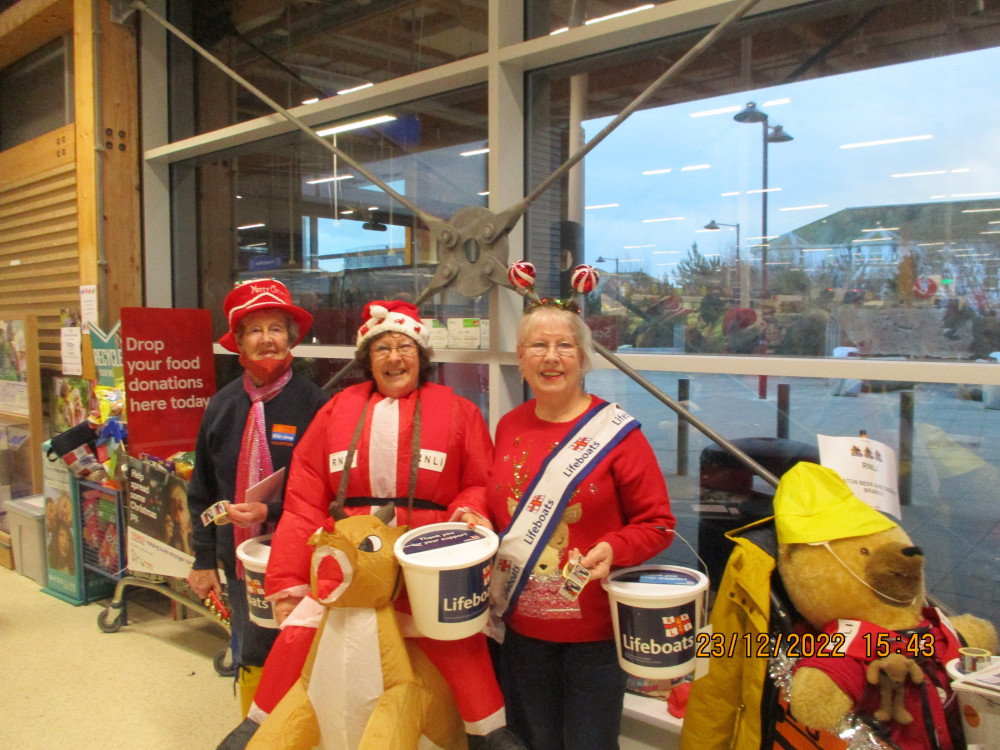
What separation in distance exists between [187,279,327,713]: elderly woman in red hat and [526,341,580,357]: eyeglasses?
2.79ft

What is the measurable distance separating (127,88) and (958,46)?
390 cm

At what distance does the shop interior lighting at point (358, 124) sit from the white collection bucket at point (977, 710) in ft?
9.03

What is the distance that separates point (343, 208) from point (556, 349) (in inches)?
80.3

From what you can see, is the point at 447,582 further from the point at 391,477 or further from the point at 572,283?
the point at 572,283

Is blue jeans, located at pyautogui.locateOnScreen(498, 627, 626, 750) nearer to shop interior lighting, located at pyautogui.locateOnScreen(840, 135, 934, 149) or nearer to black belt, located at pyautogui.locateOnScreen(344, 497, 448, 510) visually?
black belt, located at pyautogui.locateOnScreen(344, 497, 448, 510)

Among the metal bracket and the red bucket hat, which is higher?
the metal bracket

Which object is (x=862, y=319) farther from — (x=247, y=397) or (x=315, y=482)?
(x=247, y=397)

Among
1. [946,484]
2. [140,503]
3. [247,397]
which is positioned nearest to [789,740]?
[946,484]

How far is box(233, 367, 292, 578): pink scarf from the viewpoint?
6.78ft

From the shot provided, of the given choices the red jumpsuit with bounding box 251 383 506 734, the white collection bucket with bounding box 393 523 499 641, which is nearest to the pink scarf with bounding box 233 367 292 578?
the red jumpsuit with bounding box 251 383 506 734

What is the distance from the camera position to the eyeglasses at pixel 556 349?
1.63m

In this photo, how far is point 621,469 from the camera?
159 centimetres

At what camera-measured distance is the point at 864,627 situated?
1.36 m

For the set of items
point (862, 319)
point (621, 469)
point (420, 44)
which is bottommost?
point (621, 469)
